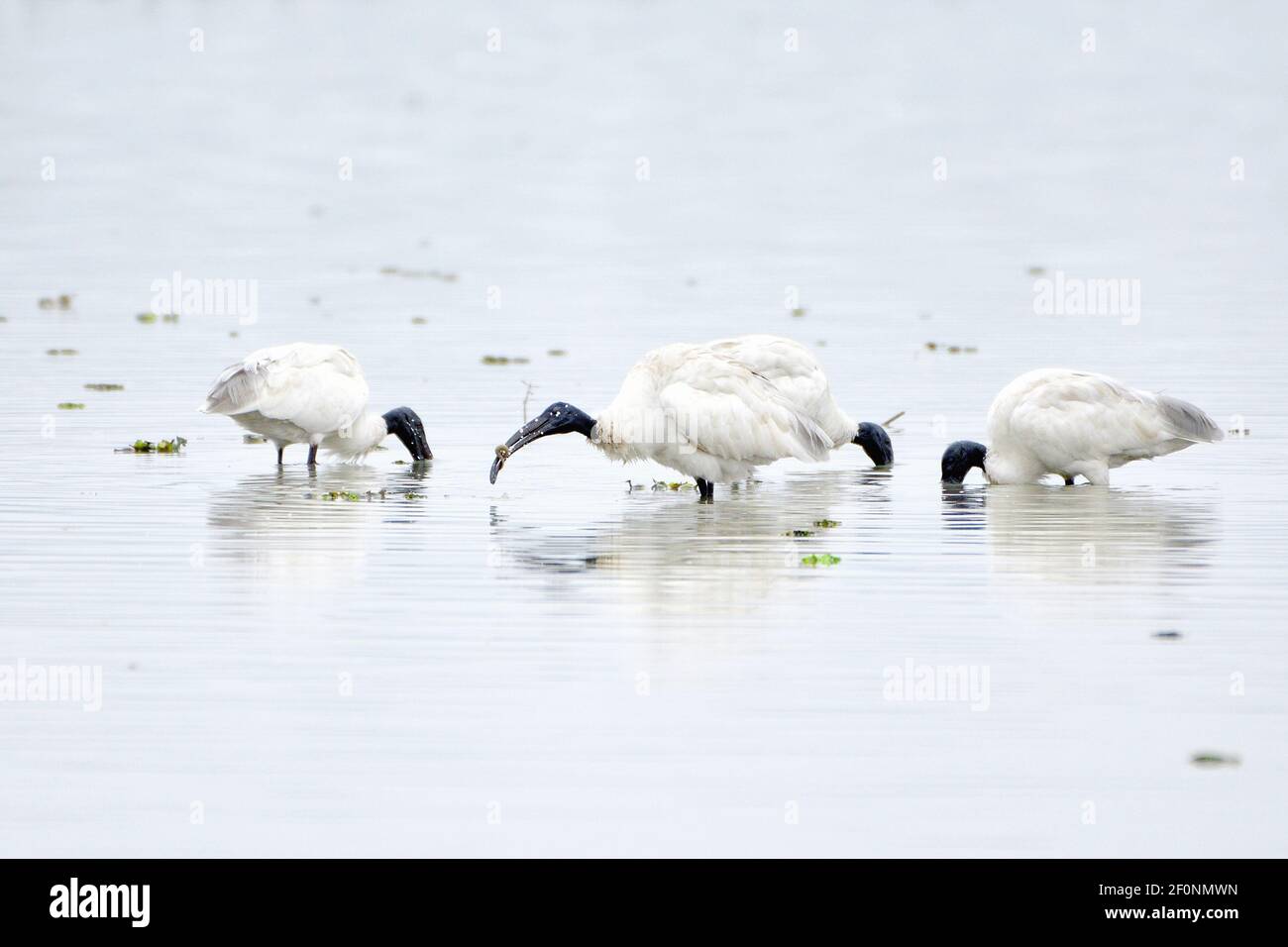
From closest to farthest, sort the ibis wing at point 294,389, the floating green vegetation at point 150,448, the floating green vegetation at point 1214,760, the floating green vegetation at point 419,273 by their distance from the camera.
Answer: the floating green vegetation at point 1214,760 < the ibis wing at point 294,389 < the floating green vegetation at point 150,448 < the floating green vegetation at point 419,273

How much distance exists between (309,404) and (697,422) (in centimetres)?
400

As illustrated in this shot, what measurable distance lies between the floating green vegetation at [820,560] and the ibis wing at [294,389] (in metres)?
6.33

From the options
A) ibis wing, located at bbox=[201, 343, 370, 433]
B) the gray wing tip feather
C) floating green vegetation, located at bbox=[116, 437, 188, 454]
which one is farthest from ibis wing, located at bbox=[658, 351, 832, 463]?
floating green vegetation, located at bbox=[116, 437, 188, 454]

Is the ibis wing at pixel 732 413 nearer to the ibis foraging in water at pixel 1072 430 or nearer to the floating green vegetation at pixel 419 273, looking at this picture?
the ibis foraging in water at pixel 1072 430

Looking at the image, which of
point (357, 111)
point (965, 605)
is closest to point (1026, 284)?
point (965, 605)

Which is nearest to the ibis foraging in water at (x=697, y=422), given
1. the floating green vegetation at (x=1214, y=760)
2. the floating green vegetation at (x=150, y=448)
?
the floating green vegetation at (x=150, y=448)

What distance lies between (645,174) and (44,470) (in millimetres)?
30285

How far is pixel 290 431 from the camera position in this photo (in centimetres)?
2062

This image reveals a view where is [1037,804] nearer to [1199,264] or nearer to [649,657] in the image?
[649,657]

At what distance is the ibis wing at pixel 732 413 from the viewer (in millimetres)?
18406

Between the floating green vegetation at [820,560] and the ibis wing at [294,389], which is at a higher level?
the ibis wing at [294,389]

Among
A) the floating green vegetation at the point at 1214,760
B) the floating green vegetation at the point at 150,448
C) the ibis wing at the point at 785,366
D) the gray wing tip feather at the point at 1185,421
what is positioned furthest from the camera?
the floating green vegetation at the point at 150,448

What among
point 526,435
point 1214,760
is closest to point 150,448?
point 526,435

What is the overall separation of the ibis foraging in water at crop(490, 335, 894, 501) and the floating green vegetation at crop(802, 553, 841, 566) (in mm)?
2904
